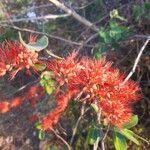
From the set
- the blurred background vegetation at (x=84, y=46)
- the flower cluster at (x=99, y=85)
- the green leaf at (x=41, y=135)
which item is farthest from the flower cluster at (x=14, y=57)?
the green leaf at (x=41, y=135)

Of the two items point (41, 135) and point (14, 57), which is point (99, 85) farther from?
point (41, 135)

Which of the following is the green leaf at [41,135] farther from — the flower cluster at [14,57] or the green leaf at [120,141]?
the flower cluster at [14,57]

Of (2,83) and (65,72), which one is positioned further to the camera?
(2,83)

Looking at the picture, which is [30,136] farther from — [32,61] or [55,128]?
[32,61]

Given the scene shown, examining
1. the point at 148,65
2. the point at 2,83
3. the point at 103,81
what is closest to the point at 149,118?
the point at 148,65

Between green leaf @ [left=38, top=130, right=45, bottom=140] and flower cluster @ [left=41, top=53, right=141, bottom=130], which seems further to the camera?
green leaf @ [left=38, top=130, right=45, bottom=140]

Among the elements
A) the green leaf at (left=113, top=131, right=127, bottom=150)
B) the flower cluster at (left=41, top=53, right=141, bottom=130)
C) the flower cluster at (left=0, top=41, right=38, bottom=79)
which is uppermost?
the flower cluster at (left=0, top=41, right=38, bottom=79)

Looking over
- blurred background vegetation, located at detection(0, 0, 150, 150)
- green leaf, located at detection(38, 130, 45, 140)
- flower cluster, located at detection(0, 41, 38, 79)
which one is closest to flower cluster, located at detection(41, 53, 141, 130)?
flower cluster, located at detection(0, 41, 38, 79)

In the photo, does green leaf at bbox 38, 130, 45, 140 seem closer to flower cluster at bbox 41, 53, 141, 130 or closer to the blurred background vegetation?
the blurred background vegetation
